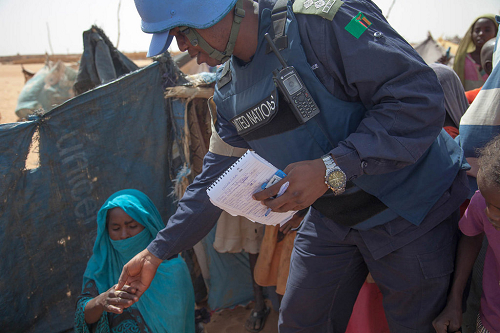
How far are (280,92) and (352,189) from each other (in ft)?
1.62

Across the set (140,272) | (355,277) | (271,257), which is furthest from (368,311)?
(140,272)

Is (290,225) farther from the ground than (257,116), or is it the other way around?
(257,116)

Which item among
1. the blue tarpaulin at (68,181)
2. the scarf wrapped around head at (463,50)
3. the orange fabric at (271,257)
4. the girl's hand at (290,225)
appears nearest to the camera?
the blue tarpaulin at (68,181)

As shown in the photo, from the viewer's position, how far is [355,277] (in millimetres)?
1937

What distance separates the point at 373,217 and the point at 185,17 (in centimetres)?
109

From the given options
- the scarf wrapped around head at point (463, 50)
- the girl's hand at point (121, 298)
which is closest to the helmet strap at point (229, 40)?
the girl's hand at point (121, 298)

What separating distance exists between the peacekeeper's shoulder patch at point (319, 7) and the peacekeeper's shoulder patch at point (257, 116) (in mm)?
318

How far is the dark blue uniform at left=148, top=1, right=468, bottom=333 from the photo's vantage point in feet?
4.34

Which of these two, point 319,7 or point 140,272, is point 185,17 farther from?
point 140,272

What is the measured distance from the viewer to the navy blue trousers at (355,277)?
63.3 inches

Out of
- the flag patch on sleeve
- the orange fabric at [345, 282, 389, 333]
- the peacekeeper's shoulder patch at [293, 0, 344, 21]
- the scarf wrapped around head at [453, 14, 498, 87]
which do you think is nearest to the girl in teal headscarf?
the orange fabric at [345, 282, 389, 333]

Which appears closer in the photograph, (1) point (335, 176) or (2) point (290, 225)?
(1) point (335, 176)

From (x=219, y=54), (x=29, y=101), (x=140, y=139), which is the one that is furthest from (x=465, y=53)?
(x=29, y=101)

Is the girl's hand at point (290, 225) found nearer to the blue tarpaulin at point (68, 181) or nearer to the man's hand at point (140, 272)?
the blue tarpaulin at point (68, 181)
